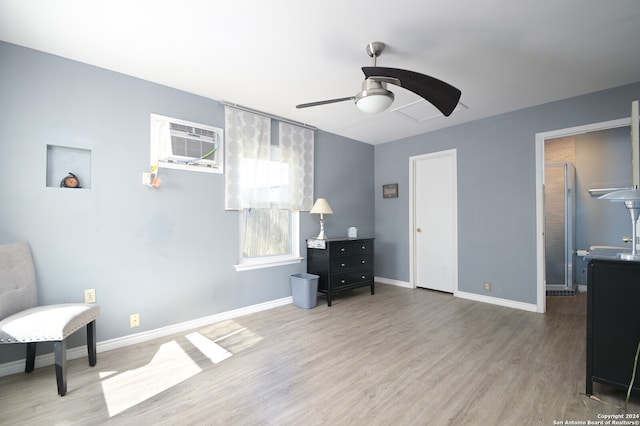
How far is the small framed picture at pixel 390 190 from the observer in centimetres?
489

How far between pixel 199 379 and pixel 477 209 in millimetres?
3841

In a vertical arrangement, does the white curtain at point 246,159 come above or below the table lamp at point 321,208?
above

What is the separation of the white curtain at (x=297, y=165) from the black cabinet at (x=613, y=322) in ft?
9.75

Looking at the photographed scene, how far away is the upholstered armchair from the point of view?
1774 millimetres

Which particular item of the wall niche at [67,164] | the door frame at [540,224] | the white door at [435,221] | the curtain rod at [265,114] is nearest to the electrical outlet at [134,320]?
the wall niche at [67,164]

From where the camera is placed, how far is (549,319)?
3197mm

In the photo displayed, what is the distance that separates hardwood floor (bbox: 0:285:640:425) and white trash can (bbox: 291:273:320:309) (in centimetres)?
48

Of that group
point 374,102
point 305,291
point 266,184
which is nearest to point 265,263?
point 305,291

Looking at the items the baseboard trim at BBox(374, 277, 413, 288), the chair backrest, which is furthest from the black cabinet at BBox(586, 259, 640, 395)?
the chair backrest

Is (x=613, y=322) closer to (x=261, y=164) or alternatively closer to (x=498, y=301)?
(x=498, y=301)

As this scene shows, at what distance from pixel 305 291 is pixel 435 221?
7.77ft

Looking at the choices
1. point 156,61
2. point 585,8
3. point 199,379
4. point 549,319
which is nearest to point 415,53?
point 585,8

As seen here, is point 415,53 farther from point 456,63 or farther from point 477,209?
point 477,209

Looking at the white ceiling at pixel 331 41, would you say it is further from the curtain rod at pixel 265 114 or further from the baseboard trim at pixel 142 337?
the baseboard trim at pixel 142 337
